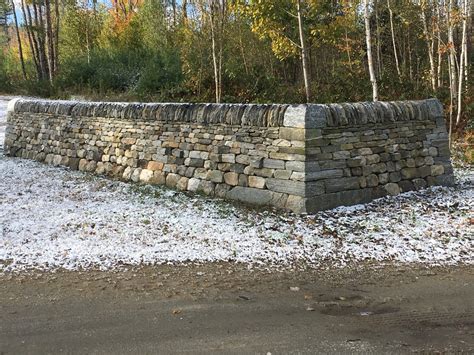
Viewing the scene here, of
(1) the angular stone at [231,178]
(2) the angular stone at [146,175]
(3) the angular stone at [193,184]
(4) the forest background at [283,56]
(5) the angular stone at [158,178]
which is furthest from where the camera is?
(4) the forest background at [283,56]

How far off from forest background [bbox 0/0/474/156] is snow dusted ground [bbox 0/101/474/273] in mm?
5498

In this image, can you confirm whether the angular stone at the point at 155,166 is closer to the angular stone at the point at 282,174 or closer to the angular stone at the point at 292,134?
the angular stone at the point at 282,174

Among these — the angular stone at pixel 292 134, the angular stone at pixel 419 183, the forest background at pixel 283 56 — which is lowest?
the angular stone at pixel 419 183

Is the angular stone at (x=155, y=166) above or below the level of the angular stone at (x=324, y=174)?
above

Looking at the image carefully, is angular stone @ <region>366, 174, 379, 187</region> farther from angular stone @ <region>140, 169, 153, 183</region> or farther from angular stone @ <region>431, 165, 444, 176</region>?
angular stone @ <region>140, 169, 153, 183</region>

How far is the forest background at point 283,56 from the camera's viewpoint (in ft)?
45.1

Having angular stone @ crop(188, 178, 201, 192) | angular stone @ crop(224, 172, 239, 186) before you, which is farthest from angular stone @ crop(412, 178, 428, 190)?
angular stone @ crop(188, 178, 201, 192)

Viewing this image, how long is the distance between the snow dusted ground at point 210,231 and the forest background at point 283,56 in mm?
5498

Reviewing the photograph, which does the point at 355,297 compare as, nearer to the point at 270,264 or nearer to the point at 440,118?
the point at 270,264

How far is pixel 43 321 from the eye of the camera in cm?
345

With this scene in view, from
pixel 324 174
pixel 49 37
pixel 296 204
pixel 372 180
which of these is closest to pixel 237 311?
pixel 296 204

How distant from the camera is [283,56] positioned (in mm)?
14812

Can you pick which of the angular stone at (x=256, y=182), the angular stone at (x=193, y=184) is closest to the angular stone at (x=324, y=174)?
the angular stone at (x=256, y=182)

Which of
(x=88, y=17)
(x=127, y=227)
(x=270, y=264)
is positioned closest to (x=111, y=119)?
(x=127, y=227)
